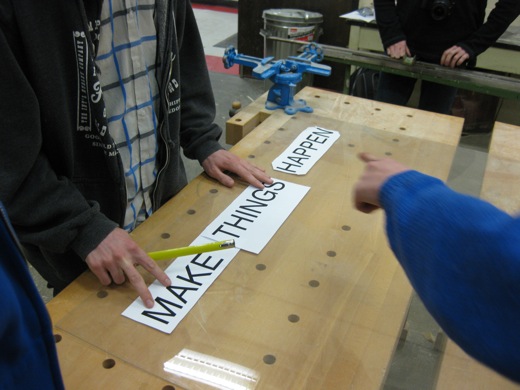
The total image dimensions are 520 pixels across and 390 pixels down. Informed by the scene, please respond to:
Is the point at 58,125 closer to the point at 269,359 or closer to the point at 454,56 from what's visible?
the point at 269,359

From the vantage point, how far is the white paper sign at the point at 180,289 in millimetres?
725

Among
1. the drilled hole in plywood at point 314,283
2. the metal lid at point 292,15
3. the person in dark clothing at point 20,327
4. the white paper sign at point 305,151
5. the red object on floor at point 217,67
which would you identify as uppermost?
the person in dark clothing at point 20,327

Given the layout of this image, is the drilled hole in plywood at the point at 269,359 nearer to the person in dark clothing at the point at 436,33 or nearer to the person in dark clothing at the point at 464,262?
the person in dark clothing at the point at 464,262

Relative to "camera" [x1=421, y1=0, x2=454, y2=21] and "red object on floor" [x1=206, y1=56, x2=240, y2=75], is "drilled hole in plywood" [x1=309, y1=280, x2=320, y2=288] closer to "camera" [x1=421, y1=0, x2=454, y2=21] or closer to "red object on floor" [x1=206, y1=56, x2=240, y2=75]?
"camera" [x1=421, y1=0, x2=454, y2=21]

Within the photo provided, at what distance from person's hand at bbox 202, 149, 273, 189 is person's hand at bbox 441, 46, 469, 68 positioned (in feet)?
4.39

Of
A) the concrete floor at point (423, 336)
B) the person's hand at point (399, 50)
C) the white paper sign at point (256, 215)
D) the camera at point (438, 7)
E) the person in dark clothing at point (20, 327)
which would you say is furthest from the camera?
the person's hand at point (399, 50)

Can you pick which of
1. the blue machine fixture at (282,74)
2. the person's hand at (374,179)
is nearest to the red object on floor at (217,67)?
the blue machine fixture at (282,74)

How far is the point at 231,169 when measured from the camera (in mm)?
1084

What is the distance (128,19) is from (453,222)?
2.27 ft

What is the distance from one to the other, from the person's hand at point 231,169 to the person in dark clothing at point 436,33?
1282 millimetres

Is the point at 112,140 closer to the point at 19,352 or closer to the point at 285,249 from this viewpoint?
the point at 285,249

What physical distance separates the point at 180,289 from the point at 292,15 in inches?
117

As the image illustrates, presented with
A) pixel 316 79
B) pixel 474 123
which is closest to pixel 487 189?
pixel 474 123

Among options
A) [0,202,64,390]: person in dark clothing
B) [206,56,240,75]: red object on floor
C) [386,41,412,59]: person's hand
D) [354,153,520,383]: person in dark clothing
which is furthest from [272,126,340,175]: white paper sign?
[206,56,240,75]: red object on floor
